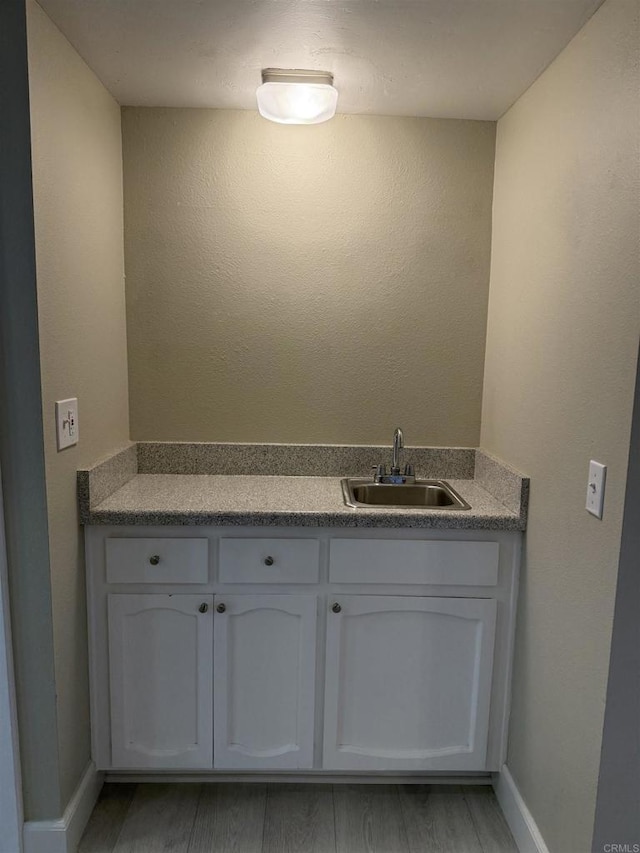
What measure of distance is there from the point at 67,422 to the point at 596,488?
4.29 ft

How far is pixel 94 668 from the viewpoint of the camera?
1731 millimetres

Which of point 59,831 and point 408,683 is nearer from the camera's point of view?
point 59,831

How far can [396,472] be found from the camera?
6.77ft

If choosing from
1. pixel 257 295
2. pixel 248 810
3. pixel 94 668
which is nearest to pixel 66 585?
pixel 94 668

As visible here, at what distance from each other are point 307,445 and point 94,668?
0.98m

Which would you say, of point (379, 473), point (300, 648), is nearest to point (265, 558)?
point (300, 648)

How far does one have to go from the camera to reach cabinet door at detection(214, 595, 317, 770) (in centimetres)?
172

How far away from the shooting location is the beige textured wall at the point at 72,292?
142cm

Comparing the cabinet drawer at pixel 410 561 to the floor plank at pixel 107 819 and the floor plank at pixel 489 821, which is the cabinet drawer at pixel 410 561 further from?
the floor plank at pixel 107 819

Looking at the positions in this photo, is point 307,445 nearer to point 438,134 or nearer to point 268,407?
point 268,407

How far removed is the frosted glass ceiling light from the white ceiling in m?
0.04

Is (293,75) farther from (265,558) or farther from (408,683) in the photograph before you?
(408,683)

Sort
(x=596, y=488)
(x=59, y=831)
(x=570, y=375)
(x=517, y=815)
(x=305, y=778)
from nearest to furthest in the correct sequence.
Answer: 1. (x=596, y=488)
2. (x=570, y=375)
3. (x=59, y=831)
4. (x=517, y=815)
5. (x=305, y=778)

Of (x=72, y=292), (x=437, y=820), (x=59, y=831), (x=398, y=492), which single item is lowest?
(x=437, y=820)
